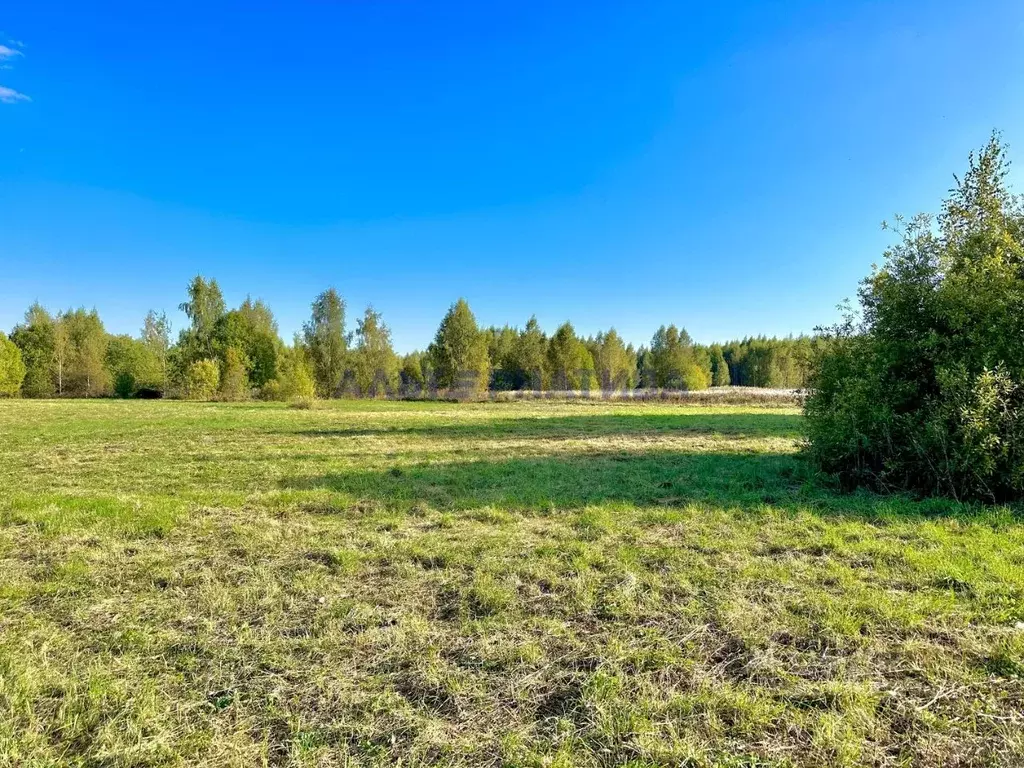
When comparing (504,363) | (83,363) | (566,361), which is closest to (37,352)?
(83,363)

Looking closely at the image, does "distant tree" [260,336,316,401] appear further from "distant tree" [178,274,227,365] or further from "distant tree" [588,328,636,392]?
"distant tree" [588,328,636,392]

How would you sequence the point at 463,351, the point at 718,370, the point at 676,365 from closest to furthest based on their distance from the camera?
the point at 463,351
the point at 676,365
the point at 718,370

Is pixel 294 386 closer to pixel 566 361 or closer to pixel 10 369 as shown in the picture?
pixel 10 369

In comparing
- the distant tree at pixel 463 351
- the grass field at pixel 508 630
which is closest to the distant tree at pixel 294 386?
the distant tree at pixel 463 351

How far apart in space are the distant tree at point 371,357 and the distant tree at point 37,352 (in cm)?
3232

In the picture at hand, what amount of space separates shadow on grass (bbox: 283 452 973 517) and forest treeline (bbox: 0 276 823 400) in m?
34.1

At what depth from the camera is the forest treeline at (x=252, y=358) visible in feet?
161

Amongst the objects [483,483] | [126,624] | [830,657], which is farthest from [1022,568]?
[126,624]

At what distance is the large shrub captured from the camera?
295 inches

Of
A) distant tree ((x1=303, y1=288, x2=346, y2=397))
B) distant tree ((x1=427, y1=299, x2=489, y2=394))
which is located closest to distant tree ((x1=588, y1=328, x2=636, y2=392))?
distant tree ((x1=427, y1=299, x2=489, y2=394))

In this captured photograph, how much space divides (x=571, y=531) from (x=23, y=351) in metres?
72.1

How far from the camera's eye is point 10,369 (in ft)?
154

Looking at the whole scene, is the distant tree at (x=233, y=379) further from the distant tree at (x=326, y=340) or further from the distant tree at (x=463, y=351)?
the distant tree at (x=463, y=351)

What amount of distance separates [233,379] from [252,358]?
22.5 feet
